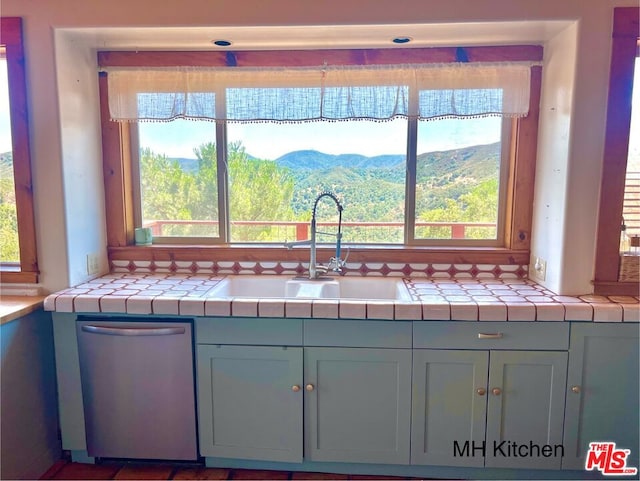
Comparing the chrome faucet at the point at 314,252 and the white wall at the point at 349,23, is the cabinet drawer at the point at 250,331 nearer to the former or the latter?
the chrome faucet at the point at 314,252

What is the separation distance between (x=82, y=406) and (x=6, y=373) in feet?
1.23

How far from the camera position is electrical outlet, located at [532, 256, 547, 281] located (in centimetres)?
203

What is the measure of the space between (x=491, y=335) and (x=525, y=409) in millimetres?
379

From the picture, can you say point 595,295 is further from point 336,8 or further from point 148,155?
point 148,155

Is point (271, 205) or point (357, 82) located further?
point (271, 205)

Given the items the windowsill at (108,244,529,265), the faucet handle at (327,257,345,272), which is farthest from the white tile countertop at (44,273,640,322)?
the faucet handle at (327,257,345,272)

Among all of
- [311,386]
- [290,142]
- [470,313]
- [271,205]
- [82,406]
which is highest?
[290,142]

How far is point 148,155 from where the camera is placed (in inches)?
93.6

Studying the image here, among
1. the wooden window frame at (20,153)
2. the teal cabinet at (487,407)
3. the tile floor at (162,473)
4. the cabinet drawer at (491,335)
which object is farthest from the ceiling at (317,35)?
the tile floor at (162,473)

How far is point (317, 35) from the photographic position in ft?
6.56

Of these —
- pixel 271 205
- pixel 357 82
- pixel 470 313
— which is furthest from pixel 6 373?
pixel 357 82

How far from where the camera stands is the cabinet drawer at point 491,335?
5.55 feet

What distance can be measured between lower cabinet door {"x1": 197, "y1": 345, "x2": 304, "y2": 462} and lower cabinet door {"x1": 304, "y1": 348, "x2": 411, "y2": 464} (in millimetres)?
69

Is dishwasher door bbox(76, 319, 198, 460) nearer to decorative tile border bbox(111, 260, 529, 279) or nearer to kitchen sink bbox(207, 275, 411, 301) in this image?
kitchen sink bbox(207, 275, 411, 301)
